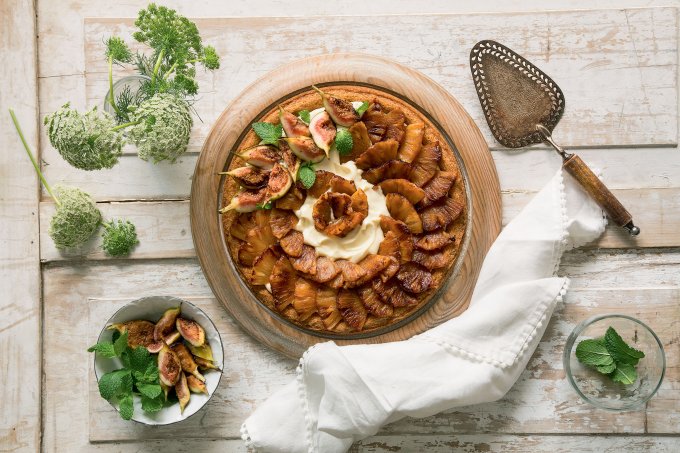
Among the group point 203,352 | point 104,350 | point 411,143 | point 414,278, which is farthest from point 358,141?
point 104,350

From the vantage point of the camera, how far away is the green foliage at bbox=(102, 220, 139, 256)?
9.77 ft

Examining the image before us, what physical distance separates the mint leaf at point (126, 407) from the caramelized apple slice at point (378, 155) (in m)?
1.33

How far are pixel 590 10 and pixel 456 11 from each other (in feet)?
1.93

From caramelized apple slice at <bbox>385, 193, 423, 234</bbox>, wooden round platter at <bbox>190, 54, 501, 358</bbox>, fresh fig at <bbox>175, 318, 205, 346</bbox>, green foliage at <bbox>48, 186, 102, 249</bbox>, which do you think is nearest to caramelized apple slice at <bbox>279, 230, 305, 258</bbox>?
wooden round platter at <bbox>190, 54, 501, 358</bbox>

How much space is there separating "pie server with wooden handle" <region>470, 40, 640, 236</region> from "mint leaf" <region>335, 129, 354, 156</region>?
0.66 m

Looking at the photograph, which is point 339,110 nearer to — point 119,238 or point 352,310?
point 352,310

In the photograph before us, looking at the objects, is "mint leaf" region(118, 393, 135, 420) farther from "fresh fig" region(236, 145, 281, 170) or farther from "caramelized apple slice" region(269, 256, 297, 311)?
"fresh fig" region(236, 145, 281, 170)

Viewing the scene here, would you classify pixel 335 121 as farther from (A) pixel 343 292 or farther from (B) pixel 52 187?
(B) pixel 52 187

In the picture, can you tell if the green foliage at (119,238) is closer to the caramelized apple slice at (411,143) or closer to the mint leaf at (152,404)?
the mint leaf at (152,404)

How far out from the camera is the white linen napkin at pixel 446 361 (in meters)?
2.79

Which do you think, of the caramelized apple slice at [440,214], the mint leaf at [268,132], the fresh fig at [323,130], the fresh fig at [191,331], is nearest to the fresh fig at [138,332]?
the fresh fig at [191,331]

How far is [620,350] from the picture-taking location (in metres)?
2.86

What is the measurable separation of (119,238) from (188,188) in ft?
1.21

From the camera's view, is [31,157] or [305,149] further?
[31,157]
